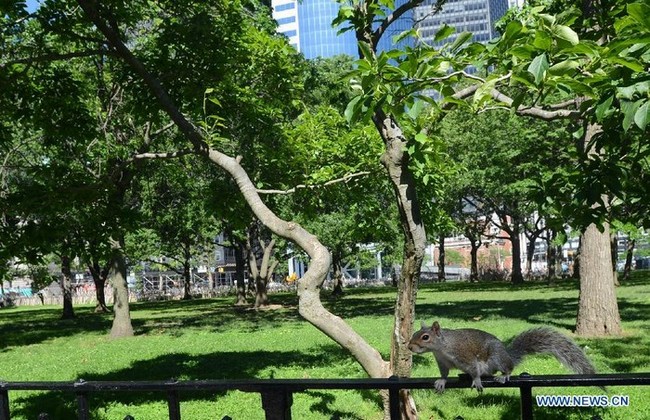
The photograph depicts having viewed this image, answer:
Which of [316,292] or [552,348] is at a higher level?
[316,292]

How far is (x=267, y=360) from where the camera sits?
39.0 ft

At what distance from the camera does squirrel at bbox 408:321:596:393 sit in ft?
10.8

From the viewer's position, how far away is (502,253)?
104m

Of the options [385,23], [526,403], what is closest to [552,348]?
[526,403]

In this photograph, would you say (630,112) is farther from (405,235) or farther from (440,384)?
(405,235)

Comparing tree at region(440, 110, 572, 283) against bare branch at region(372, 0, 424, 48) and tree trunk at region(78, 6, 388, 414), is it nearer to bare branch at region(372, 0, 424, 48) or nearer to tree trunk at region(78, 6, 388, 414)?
bare branch at region(372, 0, 424, 48)

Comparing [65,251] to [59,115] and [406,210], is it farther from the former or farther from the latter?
[406,210]

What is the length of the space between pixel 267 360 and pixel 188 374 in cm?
169

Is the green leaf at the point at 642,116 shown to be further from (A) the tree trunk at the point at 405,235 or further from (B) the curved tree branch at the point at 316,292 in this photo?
(B) the curved tree branch at the point at 316,292

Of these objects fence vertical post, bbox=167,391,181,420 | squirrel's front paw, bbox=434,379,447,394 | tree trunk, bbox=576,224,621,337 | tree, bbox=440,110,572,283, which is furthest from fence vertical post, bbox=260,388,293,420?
tree, bbox=440,110,572,283

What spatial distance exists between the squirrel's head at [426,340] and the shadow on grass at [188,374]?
3665mm

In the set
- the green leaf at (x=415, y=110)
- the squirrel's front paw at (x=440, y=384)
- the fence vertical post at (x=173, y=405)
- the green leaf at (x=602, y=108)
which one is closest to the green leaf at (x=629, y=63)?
the green leaf at (x=602, y=108)

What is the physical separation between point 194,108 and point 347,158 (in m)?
5.04

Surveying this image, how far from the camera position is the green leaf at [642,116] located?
2164mm
